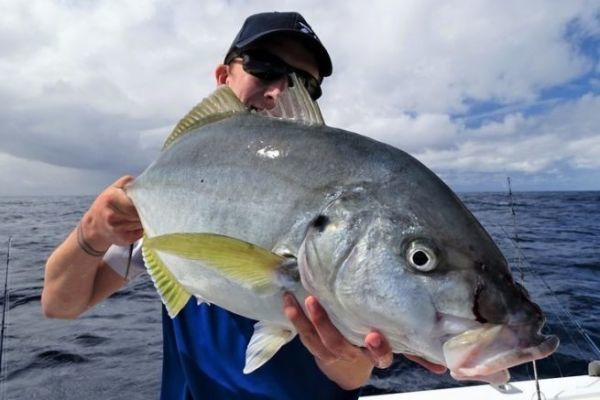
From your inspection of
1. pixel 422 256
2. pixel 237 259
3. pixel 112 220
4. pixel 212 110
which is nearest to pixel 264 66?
pixel 212 110

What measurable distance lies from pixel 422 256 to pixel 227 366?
1293 mm

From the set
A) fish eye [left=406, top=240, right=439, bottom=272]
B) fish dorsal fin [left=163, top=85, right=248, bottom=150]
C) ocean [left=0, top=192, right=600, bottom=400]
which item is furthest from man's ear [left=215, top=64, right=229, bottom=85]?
ocean [left=0, top=192, right=600, bottom=400]

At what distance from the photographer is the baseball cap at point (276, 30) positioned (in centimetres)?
278

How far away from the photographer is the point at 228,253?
1685 millimetres

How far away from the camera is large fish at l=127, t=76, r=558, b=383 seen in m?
1.42

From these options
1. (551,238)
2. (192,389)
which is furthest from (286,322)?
(551,238)

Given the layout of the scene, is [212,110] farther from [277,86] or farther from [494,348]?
[494,348]

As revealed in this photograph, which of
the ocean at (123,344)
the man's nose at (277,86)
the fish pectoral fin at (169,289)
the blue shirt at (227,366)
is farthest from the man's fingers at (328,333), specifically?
the ocean at (123,344)

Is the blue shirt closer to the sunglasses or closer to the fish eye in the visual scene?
the fish eye

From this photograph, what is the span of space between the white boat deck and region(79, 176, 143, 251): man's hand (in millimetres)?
2747

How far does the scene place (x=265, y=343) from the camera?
1840 mm

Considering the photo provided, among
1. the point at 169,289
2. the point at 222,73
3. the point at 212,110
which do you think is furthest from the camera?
the point at 222,73

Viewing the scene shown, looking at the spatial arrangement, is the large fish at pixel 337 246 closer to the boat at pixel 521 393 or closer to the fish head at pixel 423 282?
the fish head at pixel 423 282

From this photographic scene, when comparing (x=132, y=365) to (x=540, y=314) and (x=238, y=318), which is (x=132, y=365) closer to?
(x=238, y=318)
